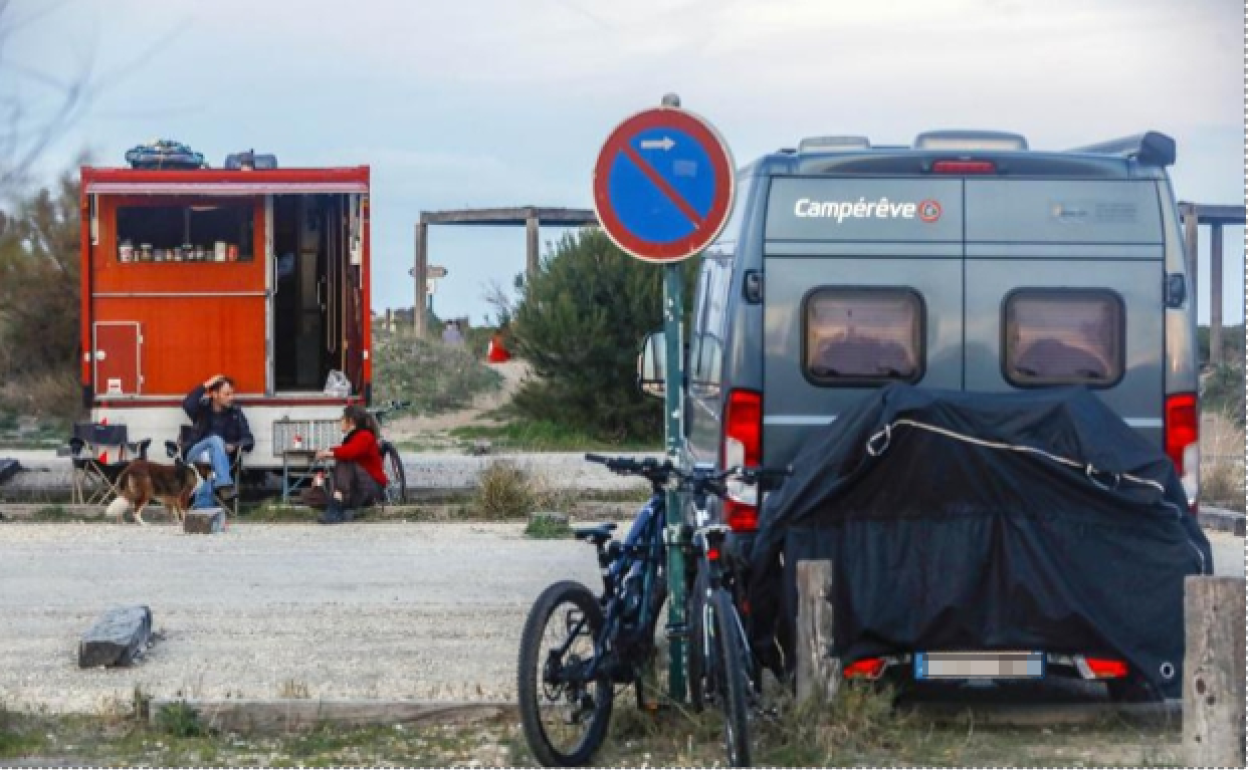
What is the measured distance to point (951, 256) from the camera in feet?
33.1

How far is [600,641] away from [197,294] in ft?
42.2

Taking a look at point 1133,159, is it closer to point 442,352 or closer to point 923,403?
point 923,403

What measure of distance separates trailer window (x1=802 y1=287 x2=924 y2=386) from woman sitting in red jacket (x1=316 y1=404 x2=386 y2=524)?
31.2 ft

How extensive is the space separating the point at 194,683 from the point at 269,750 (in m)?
1.56

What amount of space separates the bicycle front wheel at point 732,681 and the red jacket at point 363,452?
448 inches

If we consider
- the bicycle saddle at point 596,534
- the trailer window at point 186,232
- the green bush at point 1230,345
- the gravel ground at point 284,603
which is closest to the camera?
the bicycle saddle at point 596,534

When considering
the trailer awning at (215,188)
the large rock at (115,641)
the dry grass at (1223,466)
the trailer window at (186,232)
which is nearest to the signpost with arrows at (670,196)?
the large rock at (115,641)

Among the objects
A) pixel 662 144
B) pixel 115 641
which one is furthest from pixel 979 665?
pixel 115 641

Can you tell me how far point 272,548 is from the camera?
16.7 metres

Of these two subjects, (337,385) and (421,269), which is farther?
(421,269)

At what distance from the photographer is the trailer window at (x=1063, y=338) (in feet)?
33.3

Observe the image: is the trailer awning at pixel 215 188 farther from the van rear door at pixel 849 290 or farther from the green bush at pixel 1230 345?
the green bush at pixel 1230 345

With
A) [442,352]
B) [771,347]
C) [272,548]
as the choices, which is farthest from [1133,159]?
[442,352]

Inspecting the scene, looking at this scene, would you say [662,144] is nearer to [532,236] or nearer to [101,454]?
[101,454]
